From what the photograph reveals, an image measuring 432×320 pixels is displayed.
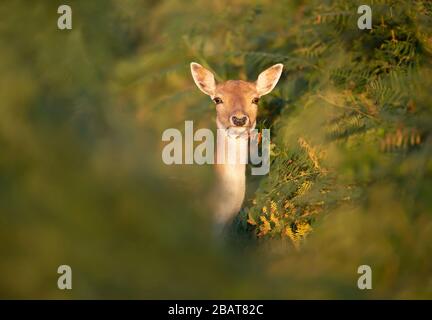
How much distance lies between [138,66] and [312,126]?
2.84m

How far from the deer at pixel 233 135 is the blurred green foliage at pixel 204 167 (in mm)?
135

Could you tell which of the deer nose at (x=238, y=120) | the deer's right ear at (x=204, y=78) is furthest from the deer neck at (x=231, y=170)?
the deer's right ear at (x=204, y=78)

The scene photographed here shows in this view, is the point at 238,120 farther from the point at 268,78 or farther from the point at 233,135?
the point at 268,78

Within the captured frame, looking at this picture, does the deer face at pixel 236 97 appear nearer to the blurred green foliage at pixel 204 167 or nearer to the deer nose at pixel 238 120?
the deer nose at pixel 238 120

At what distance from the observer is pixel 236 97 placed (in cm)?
547

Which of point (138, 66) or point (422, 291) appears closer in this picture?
point (422, 291)

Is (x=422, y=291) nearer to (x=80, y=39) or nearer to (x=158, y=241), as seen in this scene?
(x=158, y=241)

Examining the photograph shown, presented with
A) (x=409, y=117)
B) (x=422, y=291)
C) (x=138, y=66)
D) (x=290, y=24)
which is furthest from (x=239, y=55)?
(x=422, y=291)

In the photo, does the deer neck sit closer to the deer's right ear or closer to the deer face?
the deer face

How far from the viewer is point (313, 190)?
4625mm

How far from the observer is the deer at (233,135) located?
208 inches

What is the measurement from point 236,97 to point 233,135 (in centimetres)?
31

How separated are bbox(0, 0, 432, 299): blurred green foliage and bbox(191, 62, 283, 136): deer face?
1.03 ft

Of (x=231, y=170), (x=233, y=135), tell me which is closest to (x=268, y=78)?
(x=233, y=135)
